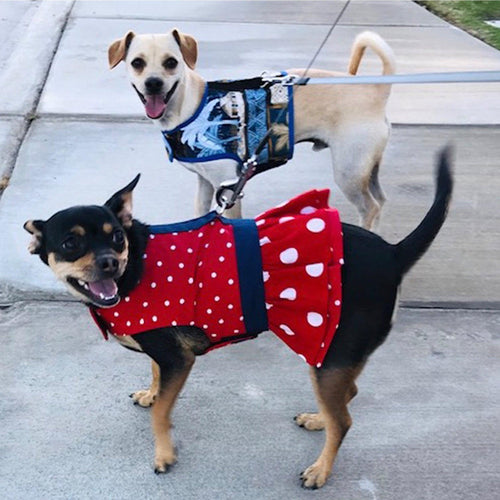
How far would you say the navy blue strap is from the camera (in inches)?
99.7

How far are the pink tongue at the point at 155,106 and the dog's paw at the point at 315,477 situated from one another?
2.18m

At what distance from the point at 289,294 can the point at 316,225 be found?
27 centimetres

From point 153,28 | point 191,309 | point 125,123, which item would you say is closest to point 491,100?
point 125,123

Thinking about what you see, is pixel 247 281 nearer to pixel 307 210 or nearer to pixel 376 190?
→ pixel 307 210

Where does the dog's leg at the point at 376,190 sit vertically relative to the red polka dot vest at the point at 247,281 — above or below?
below

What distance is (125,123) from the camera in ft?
20.3

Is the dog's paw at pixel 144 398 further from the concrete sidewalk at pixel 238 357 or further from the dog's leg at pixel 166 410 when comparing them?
the dog's leg at pixel 166 410

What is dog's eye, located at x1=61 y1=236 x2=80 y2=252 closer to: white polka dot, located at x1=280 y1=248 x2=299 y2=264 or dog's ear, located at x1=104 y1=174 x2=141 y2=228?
dog's ear, located at x1=104 y1=174 x2=141 y2=228

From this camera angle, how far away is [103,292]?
Answer: 2.49 metres

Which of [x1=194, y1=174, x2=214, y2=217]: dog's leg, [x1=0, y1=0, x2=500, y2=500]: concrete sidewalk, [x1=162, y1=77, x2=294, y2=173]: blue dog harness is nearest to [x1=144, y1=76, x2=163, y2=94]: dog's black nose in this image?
[x1=162, y1=77, x2=294, y2=173]: blue dog harness

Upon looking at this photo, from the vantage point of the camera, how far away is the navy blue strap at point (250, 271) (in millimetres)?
2533

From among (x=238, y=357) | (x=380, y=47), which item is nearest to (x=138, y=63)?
(x=380, y=47)

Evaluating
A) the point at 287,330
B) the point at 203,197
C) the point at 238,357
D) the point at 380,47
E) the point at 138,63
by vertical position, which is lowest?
the point at 238,357

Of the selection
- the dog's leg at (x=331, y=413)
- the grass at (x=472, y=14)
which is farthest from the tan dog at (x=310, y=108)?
the grass at (x=472, y=14)
